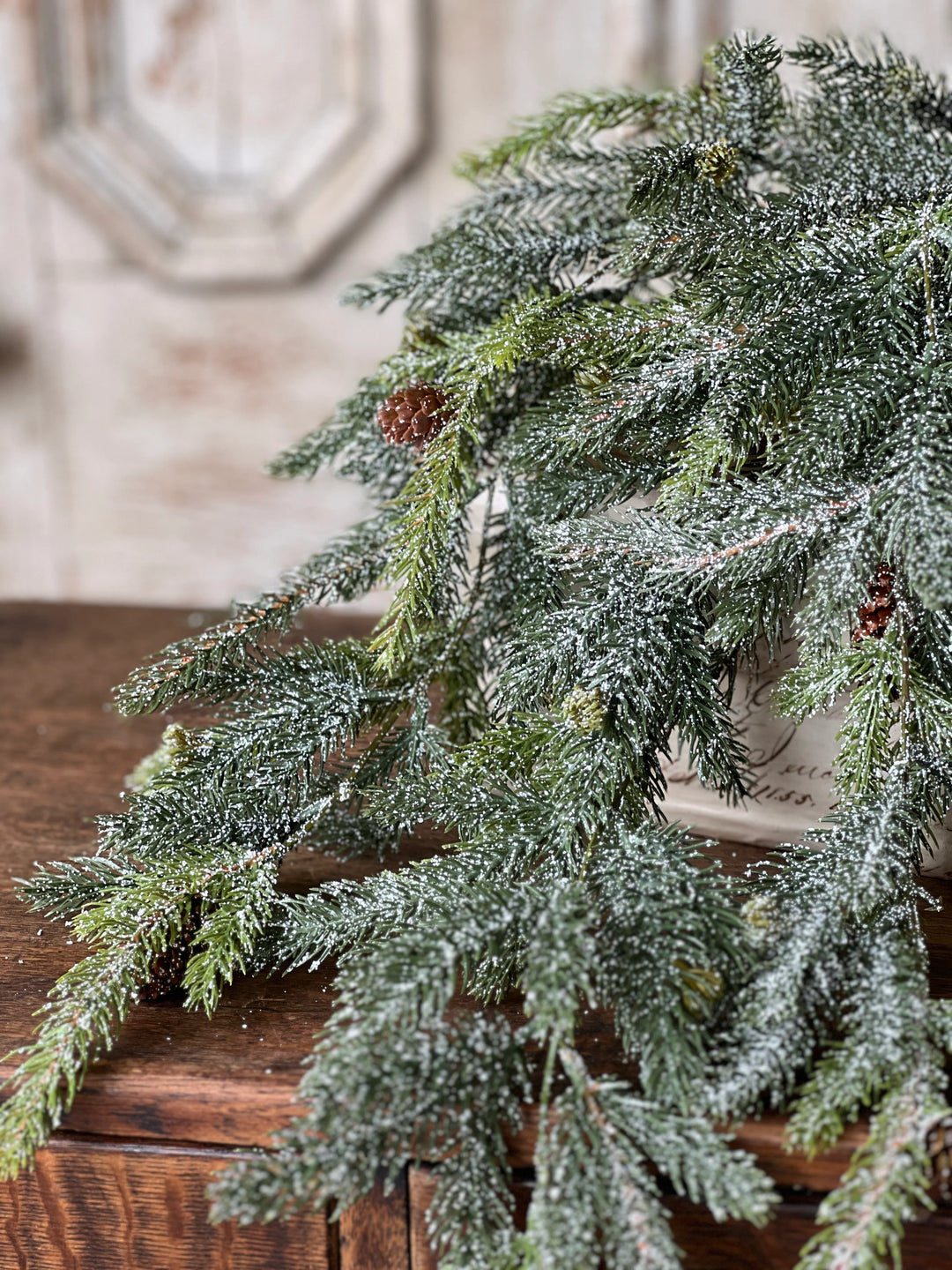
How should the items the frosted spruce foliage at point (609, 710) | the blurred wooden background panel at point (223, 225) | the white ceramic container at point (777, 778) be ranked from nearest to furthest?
the frosted spruce foliage at point (609, 710) → the white ceramic container at point (777, 778) → the blurred wooden background panel at point (223, 225)

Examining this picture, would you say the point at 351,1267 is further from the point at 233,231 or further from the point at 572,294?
the point at 233,231

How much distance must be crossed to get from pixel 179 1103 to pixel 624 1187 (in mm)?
144

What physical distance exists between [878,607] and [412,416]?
20cm

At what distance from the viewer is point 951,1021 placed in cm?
30

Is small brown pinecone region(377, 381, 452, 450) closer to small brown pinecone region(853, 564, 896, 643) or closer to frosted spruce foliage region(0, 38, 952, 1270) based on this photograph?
frosted spruce foliage region(0, 38, 952, 1270)

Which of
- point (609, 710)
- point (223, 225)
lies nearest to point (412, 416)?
point (609, 710)

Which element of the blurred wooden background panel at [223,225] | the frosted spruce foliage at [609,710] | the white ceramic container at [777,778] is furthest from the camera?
the blurred wooden background panel at [223,225]

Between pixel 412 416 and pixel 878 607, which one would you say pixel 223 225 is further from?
pixel 878 607

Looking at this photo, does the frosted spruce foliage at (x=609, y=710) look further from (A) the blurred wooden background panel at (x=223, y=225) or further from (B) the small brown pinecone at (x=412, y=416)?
(A) the blurred wooden background panel at (x=223, y=225)

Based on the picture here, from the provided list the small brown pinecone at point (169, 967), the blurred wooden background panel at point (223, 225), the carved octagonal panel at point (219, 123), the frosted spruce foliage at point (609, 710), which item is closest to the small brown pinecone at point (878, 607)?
the frosted spruce foliage at point (609, 710)

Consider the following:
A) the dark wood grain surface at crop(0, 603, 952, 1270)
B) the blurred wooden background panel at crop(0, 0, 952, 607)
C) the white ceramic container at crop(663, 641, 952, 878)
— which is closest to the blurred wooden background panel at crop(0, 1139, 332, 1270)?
the dark wood grain surface at crop(0, 603, 952, 1270)

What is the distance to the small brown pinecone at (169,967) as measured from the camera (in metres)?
0.38

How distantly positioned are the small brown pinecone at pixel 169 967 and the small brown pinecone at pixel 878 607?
10.1 inches

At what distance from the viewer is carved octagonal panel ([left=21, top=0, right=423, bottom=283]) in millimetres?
1812
